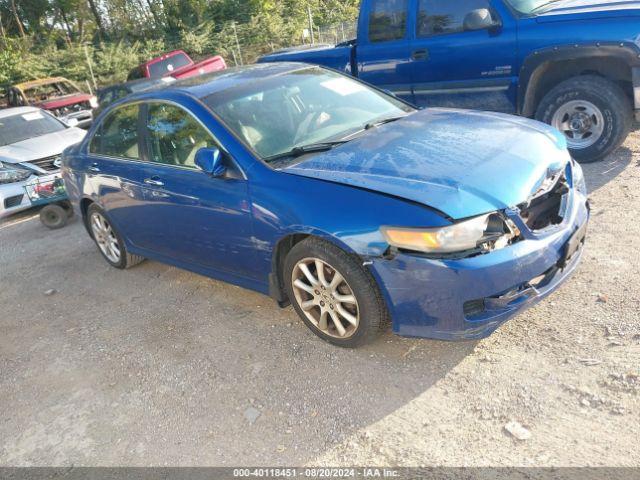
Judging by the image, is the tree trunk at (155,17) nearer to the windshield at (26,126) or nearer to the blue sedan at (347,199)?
the windshield at (26,126)

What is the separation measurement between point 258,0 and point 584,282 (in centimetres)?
2707

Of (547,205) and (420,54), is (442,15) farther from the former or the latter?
(547,205)

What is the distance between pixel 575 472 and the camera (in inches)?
89.3

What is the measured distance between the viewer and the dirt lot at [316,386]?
2.56 metres

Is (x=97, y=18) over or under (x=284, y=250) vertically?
over

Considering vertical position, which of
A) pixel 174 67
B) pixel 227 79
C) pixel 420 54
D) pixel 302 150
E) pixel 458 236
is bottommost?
pixel 174 67

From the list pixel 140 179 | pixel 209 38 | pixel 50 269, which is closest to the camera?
pixel 140 179

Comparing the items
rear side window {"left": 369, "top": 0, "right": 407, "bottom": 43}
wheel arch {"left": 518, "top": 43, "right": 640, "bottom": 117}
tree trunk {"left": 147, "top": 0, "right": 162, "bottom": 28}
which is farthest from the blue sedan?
tree trunk {"left": 147, "top": 0, "right": 162, "bottom": 28}

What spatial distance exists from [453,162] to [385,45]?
13.0 ft

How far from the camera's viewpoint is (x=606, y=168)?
5441mm

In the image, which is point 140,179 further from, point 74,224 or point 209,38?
point 209,38

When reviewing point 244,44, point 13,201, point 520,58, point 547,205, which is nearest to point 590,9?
point 520,58

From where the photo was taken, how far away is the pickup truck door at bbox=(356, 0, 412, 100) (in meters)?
6.45

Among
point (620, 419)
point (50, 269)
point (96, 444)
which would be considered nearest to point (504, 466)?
point (620, 419)
